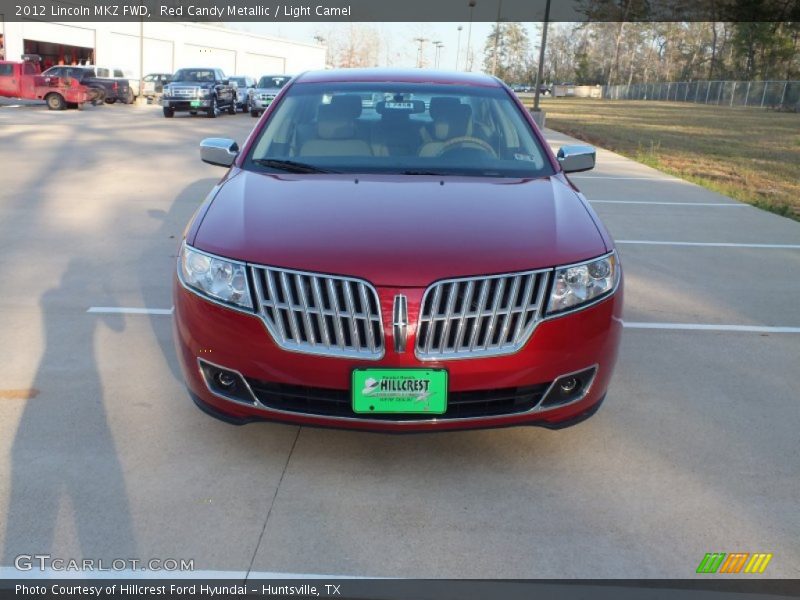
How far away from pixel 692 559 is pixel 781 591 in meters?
0.29

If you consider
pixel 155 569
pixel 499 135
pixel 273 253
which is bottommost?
pixel 155 569

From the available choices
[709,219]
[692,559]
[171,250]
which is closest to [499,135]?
[692,559]

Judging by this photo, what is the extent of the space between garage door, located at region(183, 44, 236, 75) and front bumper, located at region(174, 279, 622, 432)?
57861 mm

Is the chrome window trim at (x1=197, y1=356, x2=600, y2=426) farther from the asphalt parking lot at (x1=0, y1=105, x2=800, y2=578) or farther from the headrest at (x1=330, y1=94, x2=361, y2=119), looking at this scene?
the headrest at (x1=330, y1=94, x2=361, y2=119)

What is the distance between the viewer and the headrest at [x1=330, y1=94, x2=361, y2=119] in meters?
4.74

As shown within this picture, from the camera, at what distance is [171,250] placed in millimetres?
7238

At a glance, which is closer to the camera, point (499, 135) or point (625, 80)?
point (499, 135)

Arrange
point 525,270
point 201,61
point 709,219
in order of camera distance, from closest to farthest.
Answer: point 525,270
point 709,219
point 201,61

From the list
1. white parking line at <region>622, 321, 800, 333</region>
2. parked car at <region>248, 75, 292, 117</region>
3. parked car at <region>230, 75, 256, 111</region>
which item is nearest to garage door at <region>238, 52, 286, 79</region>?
parked car at <region>230, 75, 256, 111</region>

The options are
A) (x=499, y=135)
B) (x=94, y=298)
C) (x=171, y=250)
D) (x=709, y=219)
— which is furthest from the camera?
(x=709, y=219)

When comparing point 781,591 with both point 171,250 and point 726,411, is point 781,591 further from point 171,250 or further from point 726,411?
point 171,250

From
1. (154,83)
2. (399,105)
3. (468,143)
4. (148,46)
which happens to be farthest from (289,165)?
(148,46)

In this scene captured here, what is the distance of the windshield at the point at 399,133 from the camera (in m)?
4.34

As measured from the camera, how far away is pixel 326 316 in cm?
304
